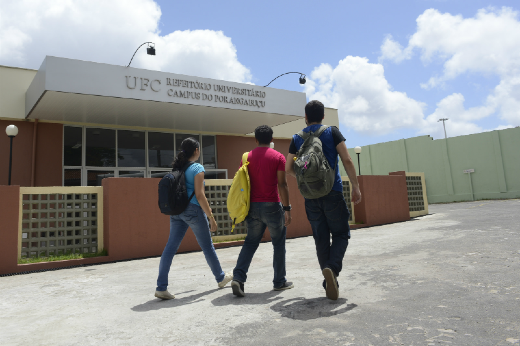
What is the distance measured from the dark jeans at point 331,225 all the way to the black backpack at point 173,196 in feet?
4.19

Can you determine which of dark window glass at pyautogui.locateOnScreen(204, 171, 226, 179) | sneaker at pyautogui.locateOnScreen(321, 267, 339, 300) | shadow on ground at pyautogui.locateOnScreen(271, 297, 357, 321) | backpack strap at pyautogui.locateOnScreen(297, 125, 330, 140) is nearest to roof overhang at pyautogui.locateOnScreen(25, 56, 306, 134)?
dark window glass at pyautogui.locateOnScreen(204, 171, 226, 179)

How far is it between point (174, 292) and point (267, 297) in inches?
47.4

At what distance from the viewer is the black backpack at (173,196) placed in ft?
12.0

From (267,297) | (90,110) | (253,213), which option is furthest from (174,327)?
(90,110)

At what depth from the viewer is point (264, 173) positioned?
12.1 ft

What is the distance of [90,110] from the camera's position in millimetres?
10844

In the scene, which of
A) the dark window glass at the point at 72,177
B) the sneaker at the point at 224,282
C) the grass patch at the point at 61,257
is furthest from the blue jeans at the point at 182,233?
the dark window glass at the point at 72,177

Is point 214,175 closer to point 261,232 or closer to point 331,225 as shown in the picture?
point 261,232

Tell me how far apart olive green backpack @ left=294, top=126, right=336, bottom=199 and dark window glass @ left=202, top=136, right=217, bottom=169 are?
1186 cm

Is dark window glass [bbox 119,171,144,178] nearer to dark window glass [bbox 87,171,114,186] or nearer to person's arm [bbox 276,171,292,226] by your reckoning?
dark window glass [bbox 87,171,114,186]

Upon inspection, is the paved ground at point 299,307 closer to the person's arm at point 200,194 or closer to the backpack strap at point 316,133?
the person's arm at point 200,194

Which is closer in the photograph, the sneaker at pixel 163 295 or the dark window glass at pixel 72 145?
the sneaker at pixel 163 295

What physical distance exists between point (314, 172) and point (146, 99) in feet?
26.3

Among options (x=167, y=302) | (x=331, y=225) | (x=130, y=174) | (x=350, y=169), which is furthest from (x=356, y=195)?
(x=130, y=174)
